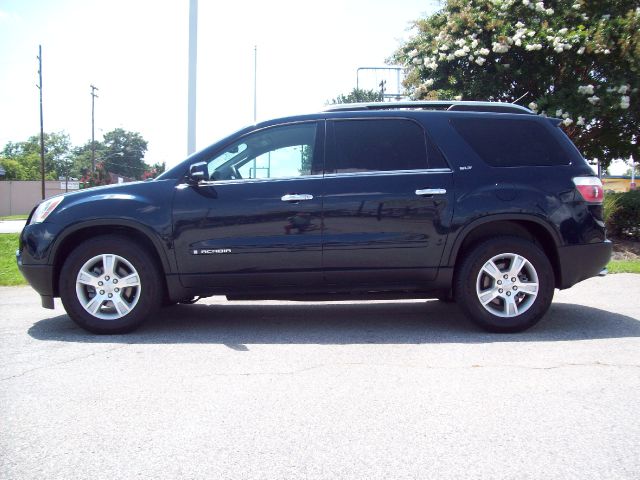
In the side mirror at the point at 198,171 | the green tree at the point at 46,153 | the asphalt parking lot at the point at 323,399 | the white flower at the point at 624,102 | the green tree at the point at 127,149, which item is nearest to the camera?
the asphalt parking lot at the point at 323,399

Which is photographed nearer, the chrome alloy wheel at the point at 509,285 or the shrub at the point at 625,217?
the chrome alloy wheel at the point at 509,285

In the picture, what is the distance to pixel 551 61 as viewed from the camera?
1398 cm

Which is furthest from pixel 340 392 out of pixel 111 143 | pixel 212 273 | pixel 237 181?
pixel 111 143

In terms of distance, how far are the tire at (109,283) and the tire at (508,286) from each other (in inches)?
108

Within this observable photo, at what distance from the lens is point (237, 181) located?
Answer: 5.49 metres

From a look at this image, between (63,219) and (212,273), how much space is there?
1386mm

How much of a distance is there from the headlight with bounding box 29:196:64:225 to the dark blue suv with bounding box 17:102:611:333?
0.01 m

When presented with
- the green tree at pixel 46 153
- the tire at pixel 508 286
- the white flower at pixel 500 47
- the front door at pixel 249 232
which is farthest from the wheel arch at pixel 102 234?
the green tree at pixel 46 153

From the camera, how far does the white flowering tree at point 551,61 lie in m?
12.8

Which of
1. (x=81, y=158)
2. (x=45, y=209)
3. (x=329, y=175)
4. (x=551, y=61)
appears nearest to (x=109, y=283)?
(x=45, y=209)

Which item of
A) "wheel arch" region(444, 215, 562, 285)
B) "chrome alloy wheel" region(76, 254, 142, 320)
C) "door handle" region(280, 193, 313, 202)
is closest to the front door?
"door handle" region(280, 193, 313, 202)

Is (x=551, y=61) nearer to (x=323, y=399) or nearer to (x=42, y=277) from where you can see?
(x=42, y=277)

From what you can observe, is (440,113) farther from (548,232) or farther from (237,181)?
(237,181)

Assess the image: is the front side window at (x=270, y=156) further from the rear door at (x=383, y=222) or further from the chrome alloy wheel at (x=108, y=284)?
the chrome alloy wheel at (x=108, y=284)
